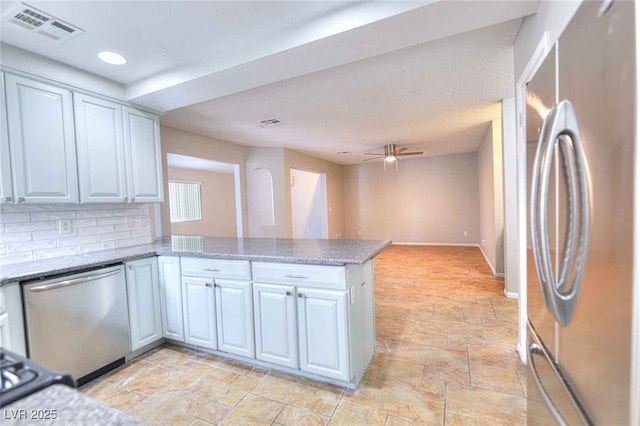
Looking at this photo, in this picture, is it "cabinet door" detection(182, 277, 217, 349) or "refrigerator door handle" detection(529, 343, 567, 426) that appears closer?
"refrigerator door handle" detection(529, 343, 567, 426)

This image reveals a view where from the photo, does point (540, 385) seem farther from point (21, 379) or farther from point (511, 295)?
point (511, 295)

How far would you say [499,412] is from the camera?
173 centimetres

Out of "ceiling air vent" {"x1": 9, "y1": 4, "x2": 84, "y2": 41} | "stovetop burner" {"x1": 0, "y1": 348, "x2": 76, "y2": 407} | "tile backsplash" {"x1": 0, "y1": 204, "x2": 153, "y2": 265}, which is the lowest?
"stovetop burner" {"x1": 0, "y1": 348, "x2": 76, "y2": 407}

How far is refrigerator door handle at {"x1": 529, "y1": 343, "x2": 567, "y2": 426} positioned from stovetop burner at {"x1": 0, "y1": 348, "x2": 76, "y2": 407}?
134cm

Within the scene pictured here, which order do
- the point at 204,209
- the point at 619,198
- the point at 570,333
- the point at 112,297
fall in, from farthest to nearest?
the point at 204,209 < the point at 112,297 < the point at 570,333 < the point at 619,198

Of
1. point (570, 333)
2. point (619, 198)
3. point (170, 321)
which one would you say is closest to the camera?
point (619, 198)

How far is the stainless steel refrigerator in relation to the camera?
627 mm

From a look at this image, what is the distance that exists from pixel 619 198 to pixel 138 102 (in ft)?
10.9

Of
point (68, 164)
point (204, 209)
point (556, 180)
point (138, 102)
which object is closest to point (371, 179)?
point (204, 209)

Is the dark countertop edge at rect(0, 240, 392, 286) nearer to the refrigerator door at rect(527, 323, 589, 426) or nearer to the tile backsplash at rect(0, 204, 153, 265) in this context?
the tile backsplash at rect(0, 204, 153, 265)

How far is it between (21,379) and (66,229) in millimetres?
2450

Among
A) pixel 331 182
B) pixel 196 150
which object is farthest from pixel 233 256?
pixel 331 182

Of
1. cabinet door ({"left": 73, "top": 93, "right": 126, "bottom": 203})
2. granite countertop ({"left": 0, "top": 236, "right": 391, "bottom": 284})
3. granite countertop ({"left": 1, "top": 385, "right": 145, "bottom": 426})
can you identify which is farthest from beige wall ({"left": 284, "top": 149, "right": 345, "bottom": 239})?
granite countertop ({"left": 1, "top": 385, "right": 145, "bottom": 426})

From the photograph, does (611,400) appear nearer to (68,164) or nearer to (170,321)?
(170,321)
